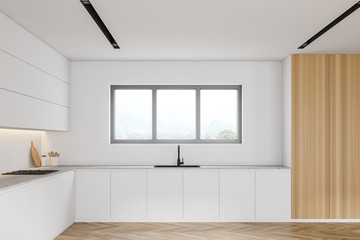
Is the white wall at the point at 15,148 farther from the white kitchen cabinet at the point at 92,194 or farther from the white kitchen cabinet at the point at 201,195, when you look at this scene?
the white kitchen cabinet at the point at 201,195

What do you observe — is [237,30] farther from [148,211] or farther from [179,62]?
[148,211]

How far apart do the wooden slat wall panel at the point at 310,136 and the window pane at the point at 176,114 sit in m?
1.62

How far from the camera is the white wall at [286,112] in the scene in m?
5.83

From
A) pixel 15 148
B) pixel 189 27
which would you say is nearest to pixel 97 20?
pixel 189 27

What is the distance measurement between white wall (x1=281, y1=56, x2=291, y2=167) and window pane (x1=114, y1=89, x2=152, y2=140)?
216cm

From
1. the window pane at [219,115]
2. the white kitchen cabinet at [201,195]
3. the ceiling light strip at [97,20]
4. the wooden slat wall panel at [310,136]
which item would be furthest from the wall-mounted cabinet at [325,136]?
the ceiling light strip at [97,20]

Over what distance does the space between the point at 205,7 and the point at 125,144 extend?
315 centimetres

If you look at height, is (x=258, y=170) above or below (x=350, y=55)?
below

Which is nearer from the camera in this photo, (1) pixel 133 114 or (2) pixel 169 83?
(2) pixel 169 83

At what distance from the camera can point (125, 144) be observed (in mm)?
6188

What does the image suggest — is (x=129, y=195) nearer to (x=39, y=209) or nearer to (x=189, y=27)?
(x=39, y=209)

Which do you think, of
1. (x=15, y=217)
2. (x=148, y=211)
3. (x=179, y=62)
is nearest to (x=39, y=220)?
(x=15, y=217)

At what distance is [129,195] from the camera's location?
560 cm

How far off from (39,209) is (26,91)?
136cm
